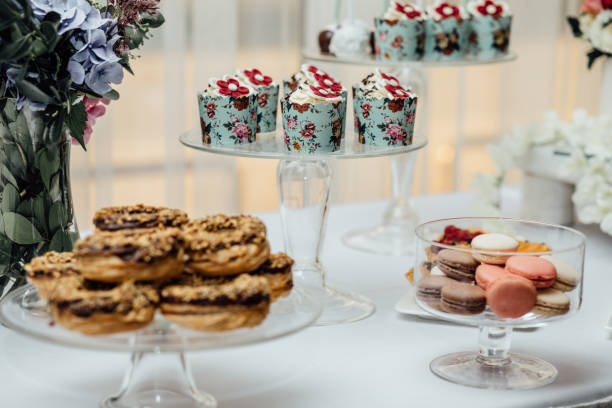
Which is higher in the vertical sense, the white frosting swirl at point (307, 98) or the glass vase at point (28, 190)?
the white frosting swirl at point (307, 98)

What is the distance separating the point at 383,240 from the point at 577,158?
1.26 ft

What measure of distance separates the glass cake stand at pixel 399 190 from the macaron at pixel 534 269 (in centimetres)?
61

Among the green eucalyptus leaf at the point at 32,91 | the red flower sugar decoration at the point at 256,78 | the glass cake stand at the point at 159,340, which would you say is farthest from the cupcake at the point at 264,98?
the glass cake stand at the point at 159,340

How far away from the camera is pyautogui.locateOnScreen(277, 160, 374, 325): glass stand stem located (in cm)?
132

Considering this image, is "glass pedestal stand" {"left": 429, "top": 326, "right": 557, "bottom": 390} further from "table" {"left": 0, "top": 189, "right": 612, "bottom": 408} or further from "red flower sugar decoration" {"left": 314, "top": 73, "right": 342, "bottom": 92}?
"red flower sugar decoration" {"left": 314, "top": 73, "right": 342, "bottom": 92}

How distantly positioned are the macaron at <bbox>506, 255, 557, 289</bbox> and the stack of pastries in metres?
0.25

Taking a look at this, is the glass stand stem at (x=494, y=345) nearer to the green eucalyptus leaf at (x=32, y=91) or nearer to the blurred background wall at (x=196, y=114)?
the green eucalyptus leaf at (x=32, y=91)

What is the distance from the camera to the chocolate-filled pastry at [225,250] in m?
0.90

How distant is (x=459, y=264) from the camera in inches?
39.2

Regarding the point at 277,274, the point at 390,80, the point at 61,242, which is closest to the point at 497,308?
the point at 277,274

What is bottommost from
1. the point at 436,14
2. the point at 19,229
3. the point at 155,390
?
the point at 155,390

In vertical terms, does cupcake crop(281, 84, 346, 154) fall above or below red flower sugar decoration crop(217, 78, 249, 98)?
below

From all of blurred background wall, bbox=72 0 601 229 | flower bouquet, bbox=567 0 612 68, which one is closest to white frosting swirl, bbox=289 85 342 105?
flower bouquet, bbox=567 0 612 68

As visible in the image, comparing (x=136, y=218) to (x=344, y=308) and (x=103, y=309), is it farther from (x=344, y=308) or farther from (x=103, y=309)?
(x=344, y=308)
